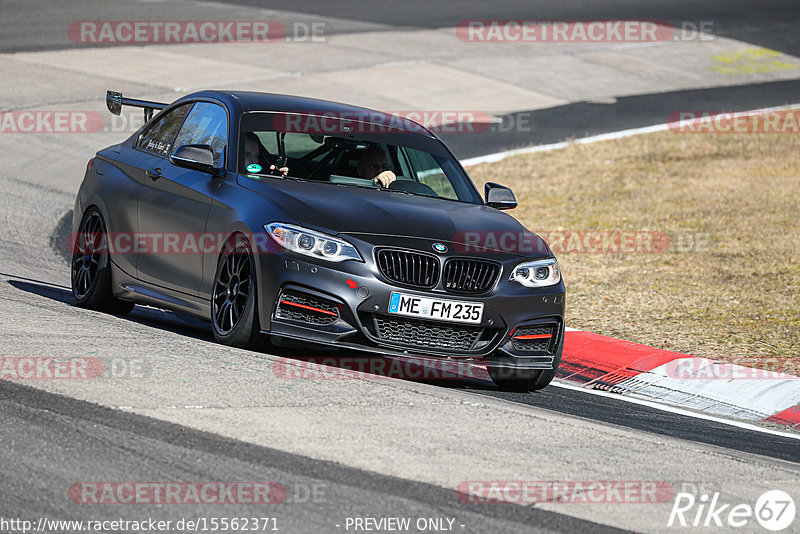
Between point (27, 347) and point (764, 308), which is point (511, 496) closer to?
point (27, 347)

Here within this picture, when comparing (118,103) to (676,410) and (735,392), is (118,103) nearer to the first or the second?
(676,410)

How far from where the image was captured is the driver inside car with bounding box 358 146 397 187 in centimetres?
832

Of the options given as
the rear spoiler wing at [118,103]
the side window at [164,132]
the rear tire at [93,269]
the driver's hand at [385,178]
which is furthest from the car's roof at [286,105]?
the rear tire at [93,269]

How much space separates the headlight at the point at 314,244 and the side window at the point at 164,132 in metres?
1.93

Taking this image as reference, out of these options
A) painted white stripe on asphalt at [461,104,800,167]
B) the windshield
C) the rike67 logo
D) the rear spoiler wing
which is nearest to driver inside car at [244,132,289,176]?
the windshield

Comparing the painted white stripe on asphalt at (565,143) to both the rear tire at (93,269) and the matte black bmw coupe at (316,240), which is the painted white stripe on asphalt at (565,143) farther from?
the matte black bmw coupe at (316,240)

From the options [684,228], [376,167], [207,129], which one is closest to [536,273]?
[376,167]

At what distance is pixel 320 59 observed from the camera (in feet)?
82.2

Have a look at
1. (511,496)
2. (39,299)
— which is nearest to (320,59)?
(39,299)

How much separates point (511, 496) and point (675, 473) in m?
1.01

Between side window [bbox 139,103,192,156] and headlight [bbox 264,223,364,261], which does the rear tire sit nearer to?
side window [bbox 139,103,192,156]

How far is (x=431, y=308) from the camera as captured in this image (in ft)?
23.4

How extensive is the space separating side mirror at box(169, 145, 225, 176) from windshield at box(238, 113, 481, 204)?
0.63 ft

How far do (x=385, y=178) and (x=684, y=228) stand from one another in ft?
25.0
